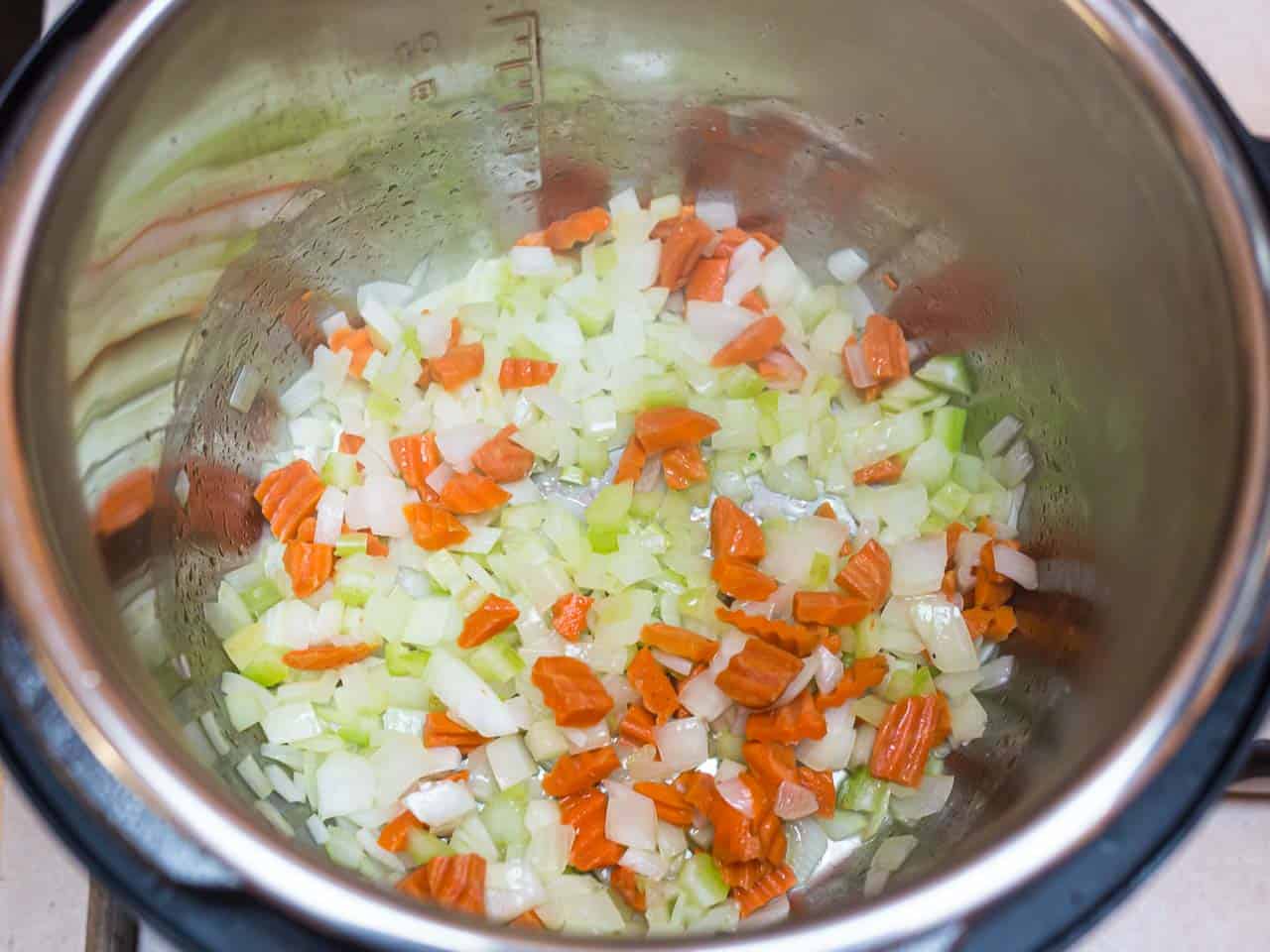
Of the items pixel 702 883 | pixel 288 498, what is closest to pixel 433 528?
pixel 288 498

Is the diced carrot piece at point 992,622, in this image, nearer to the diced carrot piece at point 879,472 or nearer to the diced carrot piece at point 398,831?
the diced carrot piece at point 879,472

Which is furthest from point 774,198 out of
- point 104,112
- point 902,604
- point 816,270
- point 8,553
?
point 8,553

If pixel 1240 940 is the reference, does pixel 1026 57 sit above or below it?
above

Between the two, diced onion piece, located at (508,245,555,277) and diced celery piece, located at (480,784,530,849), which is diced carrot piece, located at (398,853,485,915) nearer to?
diced celery piece, located at (480,784,530,849)

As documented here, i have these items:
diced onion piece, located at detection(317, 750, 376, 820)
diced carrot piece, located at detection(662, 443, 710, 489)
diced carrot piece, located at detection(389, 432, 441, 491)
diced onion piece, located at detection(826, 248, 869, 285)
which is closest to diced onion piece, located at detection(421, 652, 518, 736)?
diced onion piece, located at detection(317, 750, 376, 820)

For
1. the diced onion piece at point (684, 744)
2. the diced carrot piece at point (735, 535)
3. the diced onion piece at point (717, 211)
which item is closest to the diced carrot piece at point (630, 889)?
the diced onion piece at point (684, 744)

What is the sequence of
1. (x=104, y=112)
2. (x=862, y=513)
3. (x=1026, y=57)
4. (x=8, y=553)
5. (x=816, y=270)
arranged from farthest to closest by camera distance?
(x=816, y=270), (x=862, y=513), (x=1026, y=57), (x=104, y=112), (x=8, y=553)

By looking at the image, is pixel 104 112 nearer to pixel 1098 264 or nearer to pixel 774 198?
pixel 774 198
